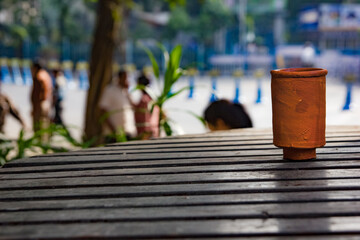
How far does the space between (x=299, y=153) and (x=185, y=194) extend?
0.62m

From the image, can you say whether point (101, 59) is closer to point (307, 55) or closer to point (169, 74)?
point (169, 74)

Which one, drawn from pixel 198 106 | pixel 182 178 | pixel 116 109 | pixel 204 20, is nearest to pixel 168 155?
pixel 182 178

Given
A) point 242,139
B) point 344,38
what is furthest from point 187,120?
point 344,38

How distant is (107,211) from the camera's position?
5.56 feet

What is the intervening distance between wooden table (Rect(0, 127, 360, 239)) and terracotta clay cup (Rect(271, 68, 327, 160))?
3.3 inches

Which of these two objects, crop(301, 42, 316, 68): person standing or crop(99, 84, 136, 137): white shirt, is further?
crop(301, 42, 316, 68): person standing

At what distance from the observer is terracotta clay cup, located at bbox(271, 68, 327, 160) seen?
2.22 metres

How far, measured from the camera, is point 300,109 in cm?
223

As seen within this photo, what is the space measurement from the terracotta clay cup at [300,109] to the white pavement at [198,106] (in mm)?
5884

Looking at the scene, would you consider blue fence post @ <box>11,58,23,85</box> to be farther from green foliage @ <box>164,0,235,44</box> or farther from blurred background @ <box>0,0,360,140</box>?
green foliage @ <box>164,0,235,44</box>

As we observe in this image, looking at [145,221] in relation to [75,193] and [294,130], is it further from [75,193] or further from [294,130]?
[294,130]

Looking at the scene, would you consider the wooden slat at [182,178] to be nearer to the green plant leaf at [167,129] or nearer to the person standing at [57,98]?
the green plant leaf at [167,129]

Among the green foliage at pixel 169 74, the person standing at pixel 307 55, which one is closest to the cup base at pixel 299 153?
the green foliage at pixel 169 74

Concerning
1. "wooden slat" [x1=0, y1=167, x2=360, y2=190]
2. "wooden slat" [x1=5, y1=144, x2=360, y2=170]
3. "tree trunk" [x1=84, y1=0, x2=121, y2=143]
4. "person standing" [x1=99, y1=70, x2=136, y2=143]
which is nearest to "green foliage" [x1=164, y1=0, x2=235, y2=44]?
"tree trunk" [x1=84, y1=0, x2=121, y2=143]
